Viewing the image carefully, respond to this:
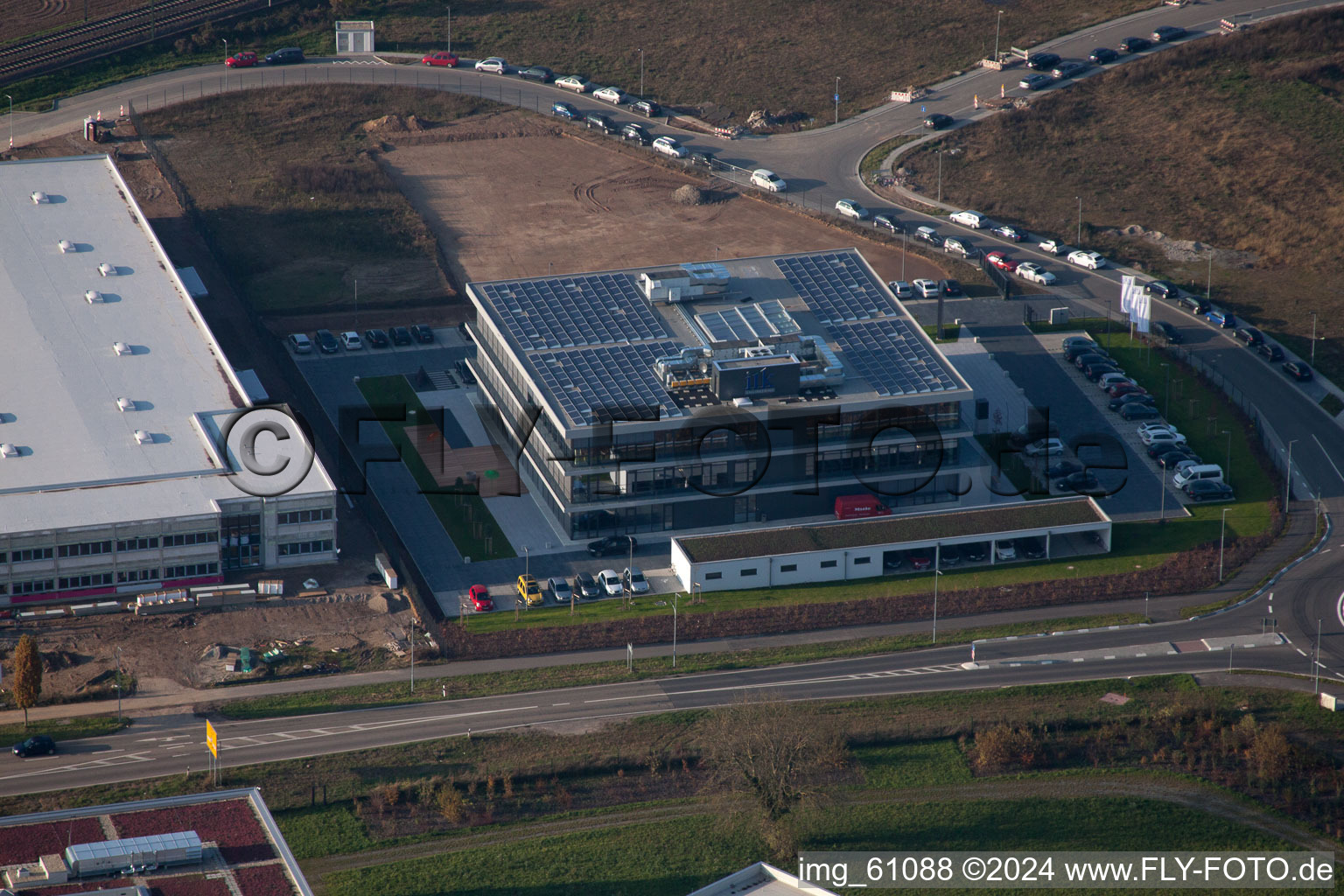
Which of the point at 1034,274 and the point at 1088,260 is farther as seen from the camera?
the point at 1088,260

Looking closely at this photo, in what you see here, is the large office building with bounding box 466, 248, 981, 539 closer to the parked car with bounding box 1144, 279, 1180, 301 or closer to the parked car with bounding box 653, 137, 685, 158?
the parked car with bounding box 1144, 279, 1180, 301

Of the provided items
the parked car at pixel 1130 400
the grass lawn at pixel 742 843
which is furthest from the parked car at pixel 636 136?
the grass lawn at pixel 742 843

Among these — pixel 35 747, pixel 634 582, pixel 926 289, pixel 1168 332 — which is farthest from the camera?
pixel 926 289

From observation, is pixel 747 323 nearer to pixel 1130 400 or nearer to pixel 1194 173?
pixel 1130 400

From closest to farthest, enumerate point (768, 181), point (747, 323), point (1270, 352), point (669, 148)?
point (747, 323)
point (1270, 352)
point (768, 181)
point (669, 148)

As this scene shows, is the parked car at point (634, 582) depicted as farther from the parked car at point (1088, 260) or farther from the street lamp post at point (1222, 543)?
the parked car at point (1088, 260)

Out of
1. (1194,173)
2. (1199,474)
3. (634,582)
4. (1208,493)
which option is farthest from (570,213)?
(1208,493)

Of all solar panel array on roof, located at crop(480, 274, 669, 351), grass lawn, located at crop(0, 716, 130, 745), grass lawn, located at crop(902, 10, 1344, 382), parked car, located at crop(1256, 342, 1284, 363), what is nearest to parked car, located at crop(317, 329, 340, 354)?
solar panel array on roof, located at crop(480, 274, 669, 351)
